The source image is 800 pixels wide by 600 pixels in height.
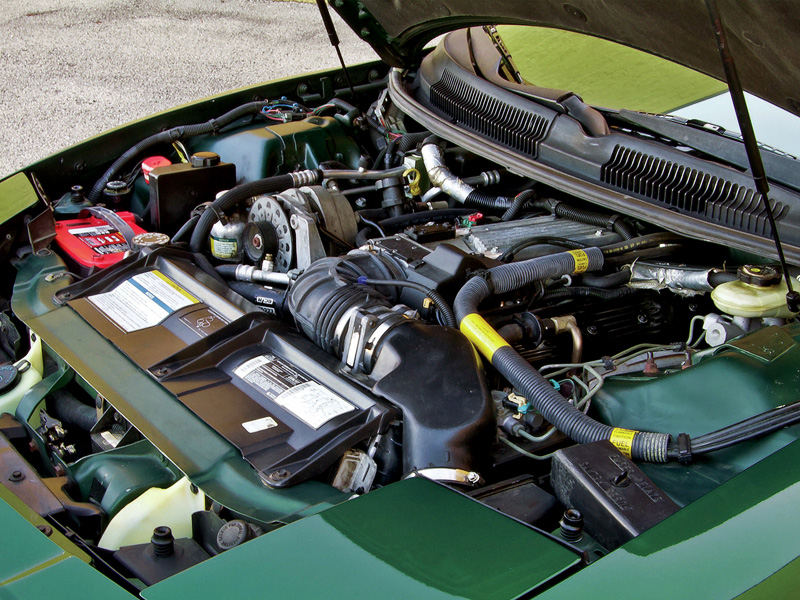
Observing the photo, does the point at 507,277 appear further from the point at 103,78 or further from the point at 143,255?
the point at 103,78

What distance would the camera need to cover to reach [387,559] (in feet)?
3.44

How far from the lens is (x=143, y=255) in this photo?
208 centimetres

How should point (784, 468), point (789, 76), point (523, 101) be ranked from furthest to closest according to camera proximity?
point (523, 101), point (789, 76), point (784, 468)

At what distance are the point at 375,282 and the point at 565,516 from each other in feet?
2.64

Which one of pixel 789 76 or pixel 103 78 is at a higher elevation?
pixel 789 76

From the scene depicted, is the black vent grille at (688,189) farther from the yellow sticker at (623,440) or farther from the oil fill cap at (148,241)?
the oil fill cap at (148,241)

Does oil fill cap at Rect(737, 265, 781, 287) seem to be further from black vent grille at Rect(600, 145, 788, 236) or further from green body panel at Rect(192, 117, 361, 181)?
green body panel at Rect(192, 117, 361, 181)

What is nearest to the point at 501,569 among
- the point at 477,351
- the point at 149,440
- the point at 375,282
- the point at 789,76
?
the point at 477,351

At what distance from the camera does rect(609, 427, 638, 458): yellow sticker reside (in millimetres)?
1393

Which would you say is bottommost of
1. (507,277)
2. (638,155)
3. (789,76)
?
(507,277)

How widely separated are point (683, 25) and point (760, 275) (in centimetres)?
57

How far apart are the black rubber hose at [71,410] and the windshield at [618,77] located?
1614 millimetres

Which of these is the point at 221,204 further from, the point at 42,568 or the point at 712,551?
the point at 712,551

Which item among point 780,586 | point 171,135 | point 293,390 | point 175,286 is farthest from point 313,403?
point 171,135
